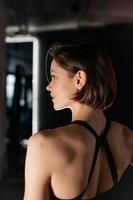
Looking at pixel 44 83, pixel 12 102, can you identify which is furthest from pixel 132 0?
pixel 12 102

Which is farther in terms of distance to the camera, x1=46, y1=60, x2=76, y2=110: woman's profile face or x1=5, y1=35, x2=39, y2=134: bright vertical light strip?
x1=5, y1=35, x2=39, y2=134: bright vertical light strip

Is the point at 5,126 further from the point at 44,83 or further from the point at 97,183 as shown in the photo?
the point at 97,183

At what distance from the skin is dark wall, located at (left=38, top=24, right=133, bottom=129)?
0.28 m

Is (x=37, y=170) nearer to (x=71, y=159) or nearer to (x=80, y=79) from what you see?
(x=71, y=159)

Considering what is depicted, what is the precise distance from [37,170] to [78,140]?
4.1 inches

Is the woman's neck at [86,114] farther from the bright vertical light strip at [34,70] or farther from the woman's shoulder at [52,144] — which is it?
the bright vertical light strip at [34,70]

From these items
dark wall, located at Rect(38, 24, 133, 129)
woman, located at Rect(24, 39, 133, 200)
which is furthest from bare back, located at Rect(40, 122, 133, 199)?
dark wall, located at Rect(38, 24, 133, 129)

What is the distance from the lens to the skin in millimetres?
705

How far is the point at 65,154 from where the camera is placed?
712 millimetres

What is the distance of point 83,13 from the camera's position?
1.10m

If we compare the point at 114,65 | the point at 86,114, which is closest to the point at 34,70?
the point at 114,65

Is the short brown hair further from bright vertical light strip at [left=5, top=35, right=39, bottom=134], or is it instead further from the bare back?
bright vertical light strip at [left=5, top=35, right=39, bottom=134]

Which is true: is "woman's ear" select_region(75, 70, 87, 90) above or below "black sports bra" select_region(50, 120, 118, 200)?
above

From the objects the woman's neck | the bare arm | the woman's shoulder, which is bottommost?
the bare arm
